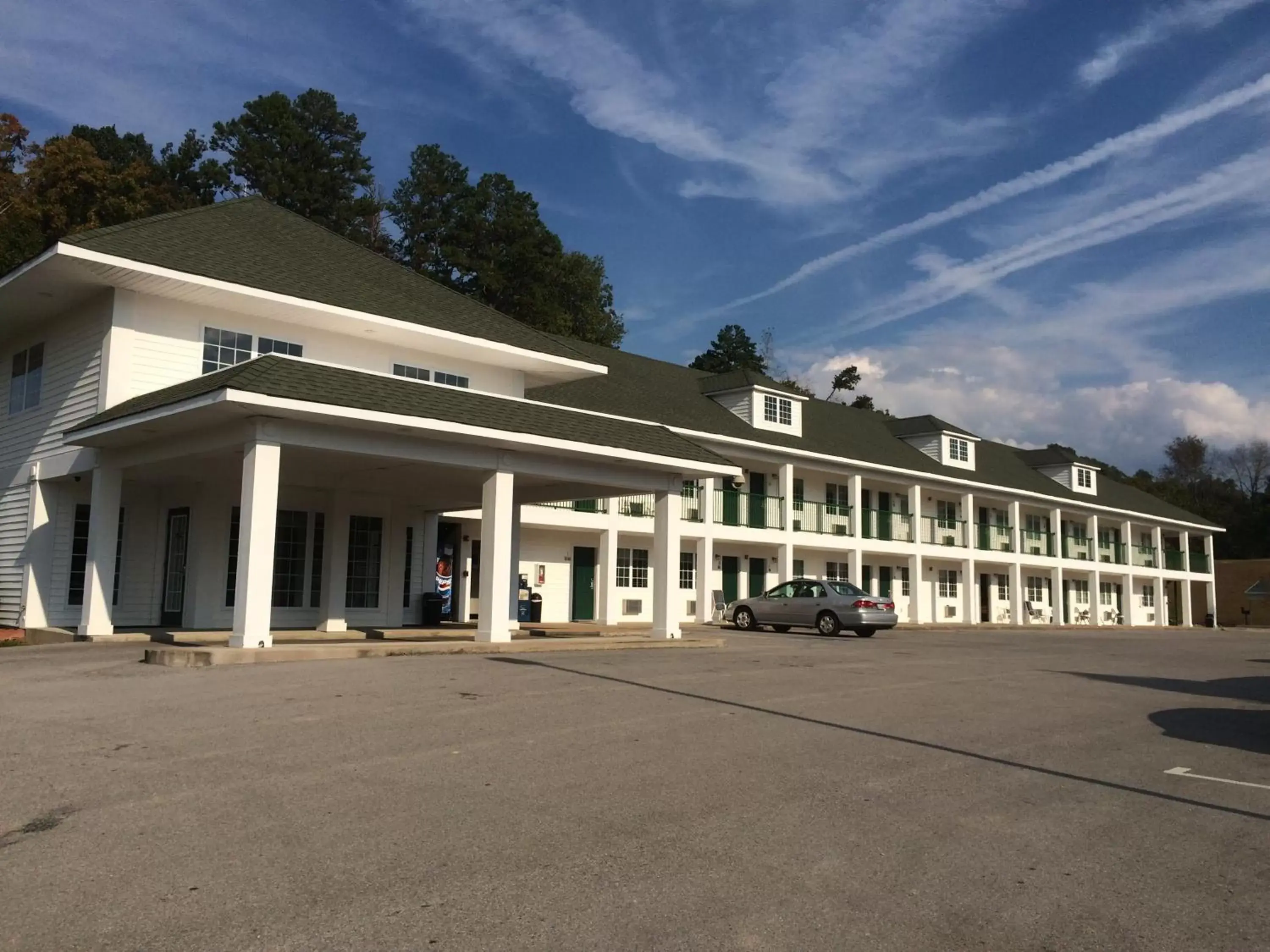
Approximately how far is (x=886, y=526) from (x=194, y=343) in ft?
93.2

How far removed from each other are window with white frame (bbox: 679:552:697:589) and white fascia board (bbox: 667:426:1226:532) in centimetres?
428

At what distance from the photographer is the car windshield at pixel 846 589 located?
91.2 feet

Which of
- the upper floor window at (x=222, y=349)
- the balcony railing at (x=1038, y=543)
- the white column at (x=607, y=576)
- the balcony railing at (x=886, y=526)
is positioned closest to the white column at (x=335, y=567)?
the upper floor window at (x=222, y=349)

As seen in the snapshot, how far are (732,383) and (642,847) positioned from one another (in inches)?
1278

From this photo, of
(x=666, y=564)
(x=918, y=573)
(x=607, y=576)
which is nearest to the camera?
(x=666, y=564)

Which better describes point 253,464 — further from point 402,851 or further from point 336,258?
point 402,851

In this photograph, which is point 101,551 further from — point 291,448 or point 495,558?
point 495,558

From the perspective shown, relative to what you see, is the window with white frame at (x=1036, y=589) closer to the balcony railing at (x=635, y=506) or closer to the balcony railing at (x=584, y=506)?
the balcony railing at (x=635, y=506)

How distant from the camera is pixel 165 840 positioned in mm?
5621

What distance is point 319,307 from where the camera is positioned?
19.0 metres

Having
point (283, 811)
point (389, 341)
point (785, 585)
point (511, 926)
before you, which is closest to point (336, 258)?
point (389, 341)

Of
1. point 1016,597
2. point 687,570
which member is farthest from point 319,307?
point 1016,597

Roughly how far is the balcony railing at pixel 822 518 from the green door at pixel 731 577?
2431 mm

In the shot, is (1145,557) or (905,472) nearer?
(905,472)
